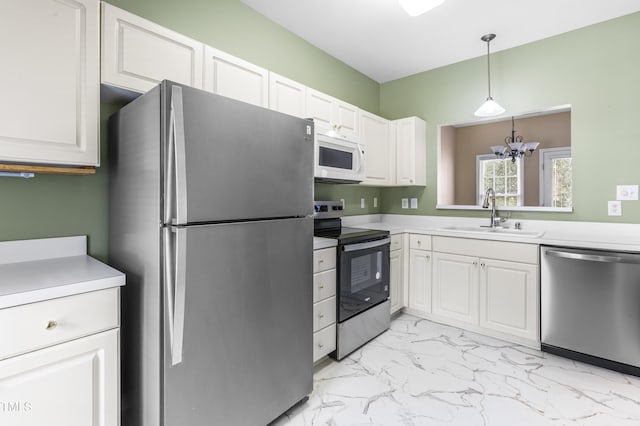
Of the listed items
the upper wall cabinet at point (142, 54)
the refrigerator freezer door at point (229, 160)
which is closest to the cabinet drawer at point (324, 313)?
the refrigerator freezer door at point (229, 160)

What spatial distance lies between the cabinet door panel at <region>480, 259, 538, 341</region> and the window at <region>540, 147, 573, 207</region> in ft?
9.38

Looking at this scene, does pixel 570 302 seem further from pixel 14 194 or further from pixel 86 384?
pixel 14 194

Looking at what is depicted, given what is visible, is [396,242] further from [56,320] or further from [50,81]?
[50,81]

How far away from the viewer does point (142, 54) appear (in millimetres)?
1572

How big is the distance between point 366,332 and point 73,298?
2.03 meters

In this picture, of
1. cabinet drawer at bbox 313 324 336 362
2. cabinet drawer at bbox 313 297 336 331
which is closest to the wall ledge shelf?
cabinet drawer at bbox 313 297 336 331

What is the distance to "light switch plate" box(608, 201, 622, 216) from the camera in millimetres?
2584

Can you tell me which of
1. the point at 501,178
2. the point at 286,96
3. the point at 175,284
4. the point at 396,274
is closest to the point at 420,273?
the point at 396,274

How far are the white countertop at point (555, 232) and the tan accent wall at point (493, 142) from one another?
106 cm

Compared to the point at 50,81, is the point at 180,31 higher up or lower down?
→ higher up

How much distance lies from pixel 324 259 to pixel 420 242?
1338 millimetres

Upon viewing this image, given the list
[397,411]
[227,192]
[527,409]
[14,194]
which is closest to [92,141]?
[14,194]

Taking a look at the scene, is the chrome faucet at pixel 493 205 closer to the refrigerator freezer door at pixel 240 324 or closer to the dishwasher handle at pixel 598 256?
the dishwasher handle at pixel 598 256

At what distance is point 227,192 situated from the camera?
138cm
